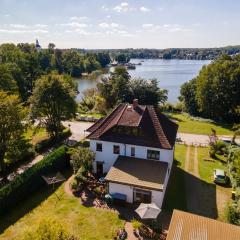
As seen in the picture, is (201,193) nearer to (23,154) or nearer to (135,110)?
A: (135,110)

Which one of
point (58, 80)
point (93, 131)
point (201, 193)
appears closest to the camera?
point (201, 193)

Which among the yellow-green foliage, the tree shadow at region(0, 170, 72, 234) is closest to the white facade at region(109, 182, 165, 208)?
the tree shadow at region(0, 170, 72, 234)

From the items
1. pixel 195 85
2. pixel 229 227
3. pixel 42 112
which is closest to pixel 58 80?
pixel 42 112

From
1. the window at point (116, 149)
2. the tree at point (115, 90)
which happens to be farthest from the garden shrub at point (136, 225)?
the tree at point (115, 90)

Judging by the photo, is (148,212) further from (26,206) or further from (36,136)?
(36,136)

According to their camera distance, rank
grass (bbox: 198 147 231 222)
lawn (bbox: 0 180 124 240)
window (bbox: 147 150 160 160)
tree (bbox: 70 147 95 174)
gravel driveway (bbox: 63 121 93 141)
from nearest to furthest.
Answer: lawn (bbox: 0 180 124 240) < grass (bbox: 198 147 231 222) < window (bbox: 147 150 160 160) < tree (bbox: 70 147 95 174) < gravel driveway (bbox: 63 121 93 141)

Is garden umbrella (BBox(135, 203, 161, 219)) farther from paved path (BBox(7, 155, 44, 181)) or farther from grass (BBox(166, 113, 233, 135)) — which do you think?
grass (BBox(166, 113, 233, 135))
